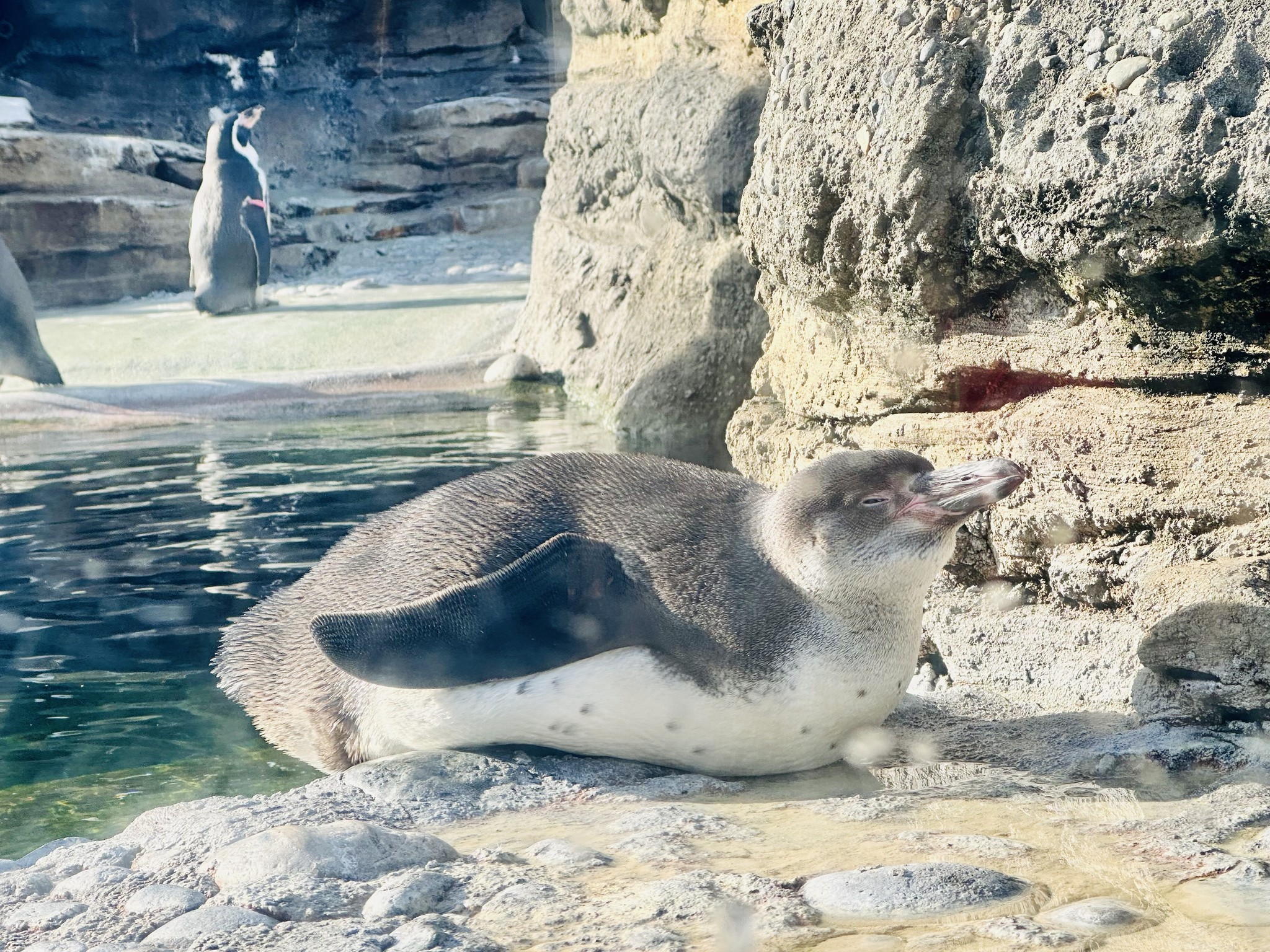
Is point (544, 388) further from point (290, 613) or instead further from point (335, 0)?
point (335, 0)

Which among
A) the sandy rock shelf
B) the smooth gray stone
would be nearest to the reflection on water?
the smooth gray stone

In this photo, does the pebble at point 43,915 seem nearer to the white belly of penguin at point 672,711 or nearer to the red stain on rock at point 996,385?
the white belly of penguin at point 672,711

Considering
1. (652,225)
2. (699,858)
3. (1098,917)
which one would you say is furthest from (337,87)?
(1098,917)

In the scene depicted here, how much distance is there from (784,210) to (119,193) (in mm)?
13062

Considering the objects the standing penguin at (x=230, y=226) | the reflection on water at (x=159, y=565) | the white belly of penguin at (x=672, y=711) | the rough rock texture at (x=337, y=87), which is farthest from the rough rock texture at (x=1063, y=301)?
the rough rock texture at (x=337, y=87)

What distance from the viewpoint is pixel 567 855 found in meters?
2.66

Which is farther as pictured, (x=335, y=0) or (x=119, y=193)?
(x=335, y=0)

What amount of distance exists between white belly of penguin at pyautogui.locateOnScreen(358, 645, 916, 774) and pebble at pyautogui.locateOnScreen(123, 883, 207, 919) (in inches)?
33.4

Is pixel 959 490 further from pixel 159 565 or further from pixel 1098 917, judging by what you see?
pixel 159 565

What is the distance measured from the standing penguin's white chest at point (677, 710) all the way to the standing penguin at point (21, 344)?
27.2 feet

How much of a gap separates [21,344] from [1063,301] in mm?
9072

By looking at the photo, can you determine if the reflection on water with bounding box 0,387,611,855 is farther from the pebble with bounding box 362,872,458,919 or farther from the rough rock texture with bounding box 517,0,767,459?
the pebble with bounding box 362,872,458,919

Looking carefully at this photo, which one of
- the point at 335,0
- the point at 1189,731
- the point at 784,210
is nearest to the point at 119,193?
the point at 335,0

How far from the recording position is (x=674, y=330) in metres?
8.22
